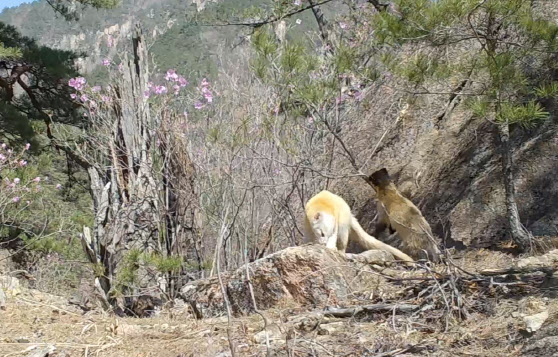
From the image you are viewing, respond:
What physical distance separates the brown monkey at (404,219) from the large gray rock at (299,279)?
1.08 m

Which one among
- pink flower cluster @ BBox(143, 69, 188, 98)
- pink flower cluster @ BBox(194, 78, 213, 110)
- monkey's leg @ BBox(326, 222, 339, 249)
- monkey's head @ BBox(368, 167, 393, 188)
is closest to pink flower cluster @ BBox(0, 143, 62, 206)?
pink flower cluster @ BBox(143, 69, 188, 98)

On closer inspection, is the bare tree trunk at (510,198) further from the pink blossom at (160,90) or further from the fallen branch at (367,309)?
the pink blossom at (160,90)

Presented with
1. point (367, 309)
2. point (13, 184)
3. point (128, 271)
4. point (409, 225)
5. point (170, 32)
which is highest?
point (170, 32)

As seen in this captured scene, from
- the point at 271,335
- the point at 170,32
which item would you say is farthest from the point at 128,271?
the point at 170,32

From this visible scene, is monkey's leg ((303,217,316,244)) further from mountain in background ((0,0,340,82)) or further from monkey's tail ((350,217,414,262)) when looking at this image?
mountain in background ((0,0,340,82))

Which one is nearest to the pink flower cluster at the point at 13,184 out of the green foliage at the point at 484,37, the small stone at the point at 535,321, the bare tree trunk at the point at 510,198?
the green foliage at the point at 484,37

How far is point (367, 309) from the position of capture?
141 inches

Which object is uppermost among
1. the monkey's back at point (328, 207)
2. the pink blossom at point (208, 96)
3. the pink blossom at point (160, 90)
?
the pink blossom at point (160, 90)

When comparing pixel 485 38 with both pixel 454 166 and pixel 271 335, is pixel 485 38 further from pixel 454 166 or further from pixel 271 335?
pixel 454 166

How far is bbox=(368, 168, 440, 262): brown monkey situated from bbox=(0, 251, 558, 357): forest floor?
184 centimetres

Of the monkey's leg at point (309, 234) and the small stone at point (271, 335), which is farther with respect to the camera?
the monkey's leg at point (309, 234)

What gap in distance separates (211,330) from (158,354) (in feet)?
1.21

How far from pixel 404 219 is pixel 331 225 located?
0.79 metres

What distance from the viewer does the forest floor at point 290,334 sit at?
10.00 ft
